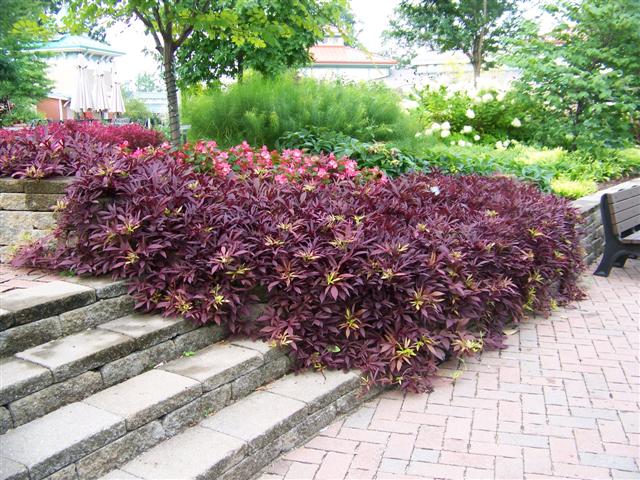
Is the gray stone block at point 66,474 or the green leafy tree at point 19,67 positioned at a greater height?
the green leafy tree at point 19,67

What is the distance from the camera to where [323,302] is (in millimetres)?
3205

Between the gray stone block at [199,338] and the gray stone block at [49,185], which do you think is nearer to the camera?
the gray stone block at [199,338]

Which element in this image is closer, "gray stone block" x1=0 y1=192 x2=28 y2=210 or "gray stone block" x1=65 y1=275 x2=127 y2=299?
"gray stone block" x1=65 y1=275 x2=127 y2=299

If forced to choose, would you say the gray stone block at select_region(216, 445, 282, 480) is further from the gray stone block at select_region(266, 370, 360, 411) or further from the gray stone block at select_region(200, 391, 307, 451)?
the gray stone block at select_region(266, 370, 360, 411)

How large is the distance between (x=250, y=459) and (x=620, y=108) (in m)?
8.55

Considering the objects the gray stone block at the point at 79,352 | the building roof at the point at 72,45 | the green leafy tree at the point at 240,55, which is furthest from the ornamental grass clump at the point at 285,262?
the building roof at the point at 72,45

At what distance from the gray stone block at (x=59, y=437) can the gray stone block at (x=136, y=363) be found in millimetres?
210

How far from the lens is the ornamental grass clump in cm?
314

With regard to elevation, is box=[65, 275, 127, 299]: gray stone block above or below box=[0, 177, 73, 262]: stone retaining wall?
below

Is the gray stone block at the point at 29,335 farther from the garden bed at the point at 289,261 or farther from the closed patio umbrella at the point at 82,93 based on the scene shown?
the closed patio umbrella at the point at 82,93

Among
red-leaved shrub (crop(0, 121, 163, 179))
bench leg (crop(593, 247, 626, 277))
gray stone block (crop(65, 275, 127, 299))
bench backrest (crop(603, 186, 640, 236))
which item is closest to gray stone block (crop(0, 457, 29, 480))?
gray stone block (crop(65, 275, 127, 299))

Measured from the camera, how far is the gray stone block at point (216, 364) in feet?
8.98

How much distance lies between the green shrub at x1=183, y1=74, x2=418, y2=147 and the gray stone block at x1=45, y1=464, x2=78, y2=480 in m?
4.49

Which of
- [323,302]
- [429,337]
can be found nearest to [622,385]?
[429,337]
